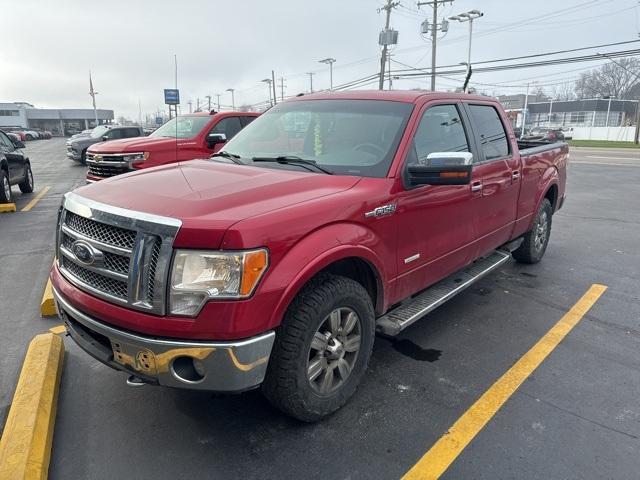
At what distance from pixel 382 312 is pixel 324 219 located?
0.94m

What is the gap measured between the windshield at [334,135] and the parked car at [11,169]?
7.76 meters

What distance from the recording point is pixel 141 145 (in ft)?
28.5

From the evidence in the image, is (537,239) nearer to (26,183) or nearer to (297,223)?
(297,223)

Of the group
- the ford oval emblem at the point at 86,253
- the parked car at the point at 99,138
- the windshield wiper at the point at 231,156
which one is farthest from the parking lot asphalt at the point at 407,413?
the parked car at the point at 99,138

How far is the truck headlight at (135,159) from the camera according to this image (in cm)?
847

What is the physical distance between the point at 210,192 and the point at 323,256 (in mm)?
729

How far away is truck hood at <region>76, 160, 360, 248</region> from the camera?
7.57 ft

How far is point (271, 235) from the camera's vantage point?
2.37 meters

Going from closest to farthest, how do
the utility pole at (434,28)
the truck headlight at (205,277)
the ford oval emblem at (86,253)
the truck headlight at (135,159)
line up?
1. the truck headlight at (205,277)
2. the ford oval emblem at (86,253)
3. the truck headlight at (135,159)
4. the utility pole at (434,28)

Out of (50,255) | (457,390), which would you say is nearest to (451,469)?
(457,390)

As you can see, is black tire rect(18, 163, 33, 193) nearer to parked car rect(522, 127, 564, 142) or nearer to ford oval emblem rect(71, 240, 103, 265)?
ford oval emblem rect(71, 240, 103, 265)

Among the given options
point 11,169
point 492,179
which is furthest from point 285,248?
point 11,169

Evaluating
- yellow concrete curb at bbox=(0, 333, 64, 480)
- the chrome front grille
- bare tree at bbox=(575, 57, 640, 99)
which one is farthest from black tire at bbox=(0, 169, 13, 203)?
bare tree at bbox=(575, 57, 640, 99)

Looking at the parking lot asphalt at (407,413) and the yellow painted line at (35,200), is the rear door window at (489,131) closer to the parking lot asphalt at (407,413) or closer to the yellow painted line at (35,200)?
the parking lot asphalt at (407,413)
